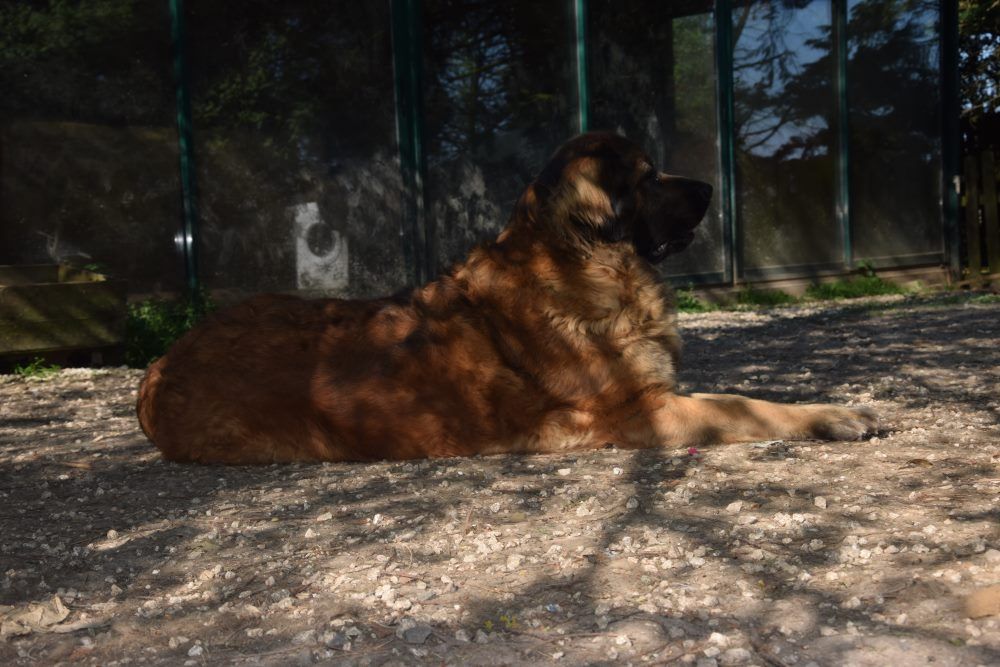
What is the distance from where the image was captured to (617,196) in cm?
410

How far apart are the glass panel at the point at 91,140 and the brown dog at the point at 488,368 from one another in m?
3.89

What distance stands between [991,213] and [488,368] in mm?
9922

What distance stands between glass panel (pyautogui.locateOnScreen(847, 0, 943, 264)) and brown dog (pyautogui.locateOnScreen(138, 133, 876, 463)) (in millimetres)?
7993

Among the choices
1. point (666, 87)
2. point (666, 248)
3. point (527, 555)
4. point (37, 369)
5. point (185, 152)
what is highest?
point (666, 87)

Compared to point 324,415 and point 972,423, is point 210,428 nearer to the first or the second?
point 324,415

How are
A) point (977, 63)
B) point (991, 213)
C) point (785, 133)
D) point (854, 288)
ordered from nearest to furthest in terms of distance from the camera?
point (785, 133)
point (854, 288)
point (991, 213)
point (977, 63)

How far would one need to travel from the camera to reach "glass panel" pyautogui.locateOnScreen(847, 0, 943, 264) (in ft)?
36.4

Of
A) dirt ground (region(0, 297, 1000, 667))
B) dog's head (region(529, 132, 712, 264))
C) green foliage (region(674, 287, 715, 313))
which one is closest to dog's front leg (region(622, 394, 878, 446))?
dirt ground (region(0, 297, 1000, 667))

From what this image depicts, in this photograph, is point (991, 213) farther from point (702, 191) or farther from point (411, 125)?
point (702, 191)

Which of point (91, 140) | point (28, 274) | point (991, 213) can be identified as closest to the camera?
point (28, 274)

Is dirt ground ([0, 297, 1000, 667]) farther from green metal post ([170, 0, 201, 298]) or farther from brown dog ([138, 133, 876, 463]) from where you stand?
green metal post ([170, 0, 201, 298])

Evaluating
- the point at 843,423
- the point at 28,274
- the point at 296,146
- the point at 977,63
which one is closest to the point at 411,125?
the point at 296,146

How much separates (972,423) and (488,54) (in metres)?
6.30

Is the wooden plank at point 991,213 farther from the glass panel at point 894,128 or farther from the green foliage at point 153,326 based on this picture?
the green foliage at point 153,326
